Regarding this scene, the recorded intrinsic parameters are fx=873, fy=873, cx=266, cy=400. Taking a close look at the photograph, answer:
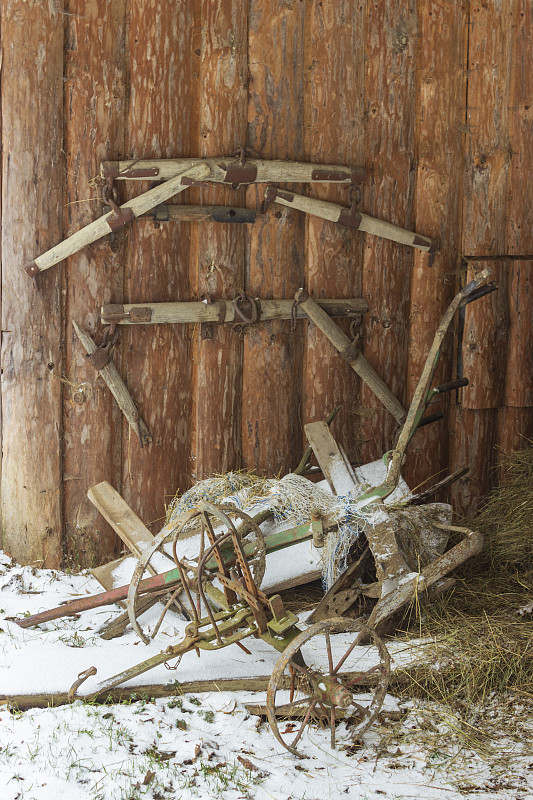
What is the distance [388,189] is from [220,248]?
3.81ft

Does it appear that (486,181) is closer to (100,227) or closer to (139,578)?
(100,227)

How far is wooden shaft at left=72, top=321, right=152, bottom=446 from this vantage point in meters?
4.95

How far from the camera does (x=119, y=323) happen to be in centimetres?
496

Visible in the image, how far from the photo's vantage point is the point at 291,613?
3586mm

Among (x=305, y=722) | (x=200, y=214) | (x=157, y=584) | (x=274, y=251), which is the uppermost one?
(x=200, y=214)

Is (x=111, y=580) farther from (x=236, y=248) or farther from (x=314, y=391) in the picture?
(x=236, y=248)

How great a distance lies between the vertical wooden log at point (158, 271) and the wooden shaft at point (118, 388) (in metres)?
0.06

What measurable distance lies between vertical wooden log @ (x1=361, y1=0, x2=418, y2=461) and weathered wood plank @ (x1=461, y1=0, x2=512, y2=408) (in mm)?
374

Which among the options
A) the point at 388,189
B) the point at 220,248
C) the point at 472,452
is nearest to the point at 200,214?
the point at 220,248

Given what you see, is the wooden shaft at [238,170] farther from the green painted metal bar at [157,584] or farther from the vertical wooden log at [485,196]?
the green painted metal bar at [157,584]

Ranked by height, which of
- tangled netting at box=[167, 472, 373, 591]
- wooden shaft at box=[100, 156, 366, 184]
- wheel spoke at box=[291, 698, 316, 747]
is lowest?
Result: wheel spoke at box=[291, 698, 316, 747]

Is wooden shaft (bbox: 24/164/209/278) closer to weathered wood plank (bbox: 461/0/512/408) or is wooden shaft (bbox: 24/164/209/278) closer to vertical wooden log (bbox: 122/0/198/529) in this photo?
vertical wooden log (bbox: 122/0/198/529)

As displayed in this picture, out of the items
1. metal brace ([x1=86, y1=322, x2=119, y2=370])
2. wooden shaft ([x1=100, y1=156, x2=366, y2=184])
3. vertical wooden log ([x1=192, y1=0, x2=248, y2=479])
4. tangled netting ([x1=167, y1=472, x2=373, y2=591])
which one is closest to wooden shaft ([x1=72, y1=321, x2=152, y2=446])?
metal brace ([x1=86, y1=322, x2=119, y2=370])

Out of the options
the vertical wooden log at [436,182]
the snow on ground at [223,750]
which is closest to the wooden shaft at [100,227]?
the vertical wooden log at [436,182]
